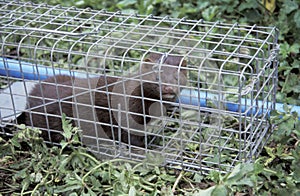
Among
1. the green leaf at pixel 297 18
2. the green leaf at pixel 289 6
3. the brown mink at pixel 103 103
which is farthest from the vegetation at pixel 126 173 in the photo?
the green leaf at pixel 289 6

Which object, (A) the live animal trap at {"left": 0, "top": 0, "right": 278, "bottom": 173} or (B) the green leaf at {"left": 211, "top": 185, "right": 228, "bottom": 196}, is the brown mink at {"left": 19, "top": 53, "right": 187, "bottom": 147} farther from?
(B) the green leaf at {"left": 211, "top": 185, "right": 228, "bottom": 196}

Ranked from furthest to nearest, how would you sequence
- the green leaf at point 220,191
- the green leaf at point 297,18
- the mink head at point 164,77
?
the green leaf at point 297,18
the mink head at point 164,77
the green leaf at point 220,191

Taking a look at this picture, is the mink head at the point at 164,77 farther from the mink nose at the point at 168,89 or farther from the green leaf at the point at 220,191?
the green leaf at the point at 220,191

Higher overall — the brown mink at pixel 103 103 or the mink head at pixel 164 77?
the mink head at pixel 164 77

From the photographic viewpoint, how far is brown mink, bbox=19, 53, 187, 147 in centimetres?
312

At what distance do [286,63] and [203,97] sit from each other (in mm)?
768

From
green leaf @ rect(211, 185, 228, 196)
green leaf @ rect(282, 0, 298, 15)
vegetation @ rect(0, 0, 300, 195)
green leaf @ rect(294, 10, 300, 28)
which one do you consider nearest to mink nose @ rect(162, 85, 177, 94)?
vegetation @ rect(0, 0, 300, 195)

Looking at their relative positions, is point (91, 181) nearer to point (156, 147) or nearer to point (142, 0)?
point (156, 147)

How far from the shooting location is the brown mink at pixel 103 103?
3.12m

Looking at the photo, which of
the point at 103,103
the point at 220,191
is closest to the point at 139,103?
the point at 103,103

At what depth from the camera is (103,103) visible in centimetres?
329

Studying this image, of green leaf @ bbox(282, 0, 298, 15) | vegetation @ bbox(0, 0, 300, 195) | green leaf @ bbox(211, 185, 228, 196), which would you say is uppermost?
green leaf @ bbox(282, 0, 298, 15)

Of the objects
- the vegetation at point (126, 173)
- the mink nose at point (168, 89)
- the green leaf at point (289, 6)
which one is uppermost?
the green leaf at point (289, 6)

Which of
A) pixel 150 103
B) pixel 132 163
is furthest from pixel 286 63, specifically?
pixel 132 163
